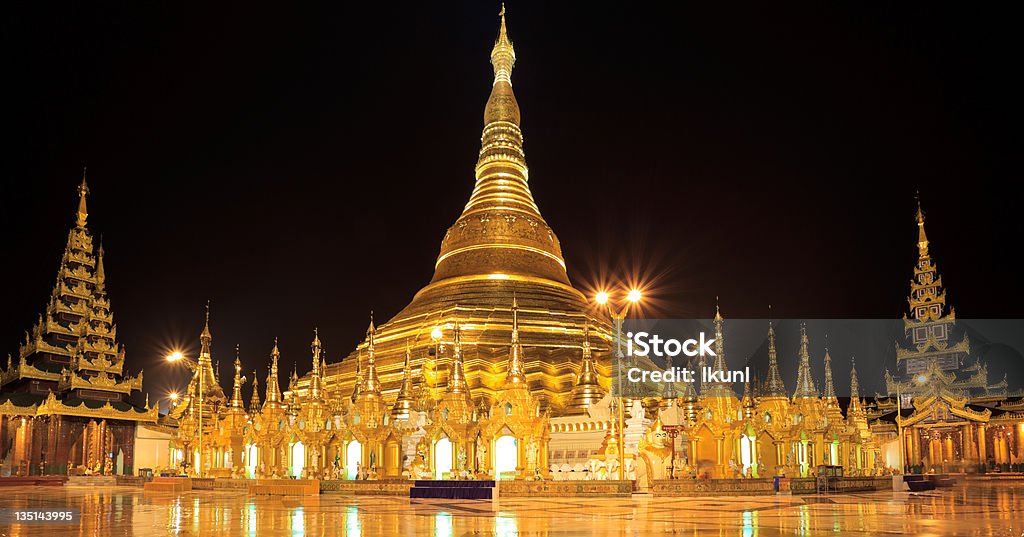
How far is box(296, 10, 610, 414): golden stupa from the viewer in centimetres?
3631

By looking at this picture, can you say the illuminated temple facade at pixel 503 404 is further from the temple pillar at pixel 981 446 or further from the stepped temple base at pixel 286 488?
the temple pillar at pixel 981 446

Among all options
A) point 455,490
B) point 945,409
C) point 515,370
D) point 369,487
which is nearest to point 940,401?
point 945,409

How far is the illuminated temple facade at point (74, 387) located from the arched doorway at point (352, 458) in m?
19.5

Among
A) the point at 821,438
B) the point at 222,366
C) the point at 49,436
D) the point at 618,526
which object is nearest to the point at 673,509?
the point at 618,526

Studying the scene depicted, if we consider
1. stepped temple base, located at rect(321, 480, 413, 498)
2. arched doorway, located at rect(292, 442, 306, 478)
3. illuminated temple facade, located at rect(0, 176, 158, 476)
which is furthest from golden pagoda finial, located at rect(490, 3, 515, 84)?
stepped temple base, located at rect(321, 480, 413, 498)

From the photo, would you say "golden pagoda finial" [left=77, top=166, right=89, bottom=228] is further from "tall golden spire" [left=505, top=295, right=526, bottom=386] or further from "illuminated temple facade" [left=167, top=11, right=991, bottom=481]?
"tall golden spire" [left=505, top=295, right=526, bottom=386]

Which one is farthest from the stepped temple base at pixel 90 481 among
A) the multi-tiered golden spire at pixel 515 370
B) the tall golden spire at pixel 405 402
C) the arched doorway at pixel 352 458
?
the multi-tiered golden spire at pixel 515 370

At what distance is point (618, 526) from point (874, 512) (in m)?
5.88

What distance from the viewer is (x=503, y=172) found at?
48688 mm

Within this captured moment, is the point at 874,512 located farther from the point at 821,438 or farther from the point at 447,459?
the point at 821,438

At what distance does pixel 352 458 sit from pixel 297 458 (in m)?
3.27

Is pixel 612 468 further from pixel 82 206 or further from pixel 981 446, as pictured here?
pixel 82 206

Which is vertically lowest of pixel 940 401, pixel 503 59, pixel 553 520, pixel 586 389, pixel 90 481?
pixel 90 481

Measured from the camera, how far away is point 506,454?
27.7m
